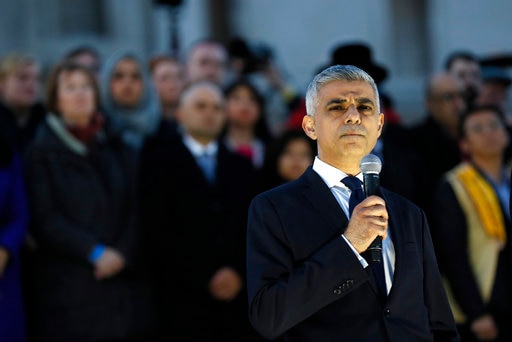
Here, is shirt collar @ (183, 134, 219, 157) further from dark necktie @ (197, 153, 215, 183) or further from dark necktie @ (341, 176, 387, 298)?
dark necktie @ (341, 176, 387, 298)

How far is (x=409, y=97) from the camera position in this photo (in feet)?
38.0

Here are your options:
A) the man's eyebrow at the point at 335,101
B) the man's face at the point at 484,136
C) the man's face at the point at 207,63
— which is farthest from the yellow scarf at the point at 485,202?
the man's eyebrow at the point at 335,101

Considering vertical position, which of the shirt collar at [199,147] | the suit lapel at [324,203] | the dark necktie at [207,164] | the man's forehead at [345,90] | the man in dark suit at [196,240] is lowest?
the man in dark suit at [196,240]

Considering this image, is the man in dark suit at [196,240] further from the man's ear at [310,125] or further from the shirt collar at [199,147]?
the man's ear at [310,125]

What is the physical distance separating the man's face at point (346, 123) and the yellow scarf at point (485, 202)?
116 inches

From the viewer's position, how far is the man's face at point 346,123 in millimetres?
3029

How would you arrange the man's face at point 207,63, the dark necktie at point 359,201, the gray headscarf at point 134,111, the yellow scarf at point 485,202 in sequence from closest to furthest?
the dark necktie at point 359,201, the yellow scarf at point 485,202, the gray headscarf at point 134,111, the man's face at point 207,63

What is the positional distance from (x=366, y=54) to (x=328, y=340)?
3304 mm

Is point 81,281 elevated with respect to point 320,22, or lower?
lower

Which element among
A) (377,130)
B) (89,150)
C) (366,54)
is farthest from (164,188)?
(377,130)

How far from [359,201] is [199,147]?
10.1 ft

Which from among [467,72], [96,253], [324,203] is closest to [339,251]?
[324,203]

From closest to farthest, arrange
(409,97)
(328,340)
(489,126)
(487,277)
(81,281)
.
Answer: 1. (328,340)
2. (81,281)
3. (487,277)
4. (489,126)
5. (409,97)

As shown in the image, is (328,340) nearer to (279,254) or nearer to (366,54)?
(279,254)
